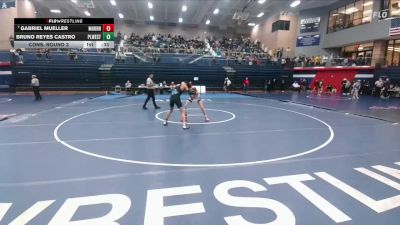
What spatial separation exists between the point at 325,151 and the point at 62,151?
6144mm

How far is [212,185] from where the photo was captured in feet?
14.4

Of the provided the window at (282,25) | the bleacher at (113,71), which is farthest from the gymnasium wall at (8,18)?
the window at (282,25)

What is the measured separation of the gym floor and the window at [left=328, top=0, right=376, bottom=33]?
71.8 ft

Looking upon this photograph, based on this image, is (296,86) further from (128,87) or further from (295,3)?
(128,87)

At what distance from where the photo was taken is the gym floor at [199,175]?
11.4 feet

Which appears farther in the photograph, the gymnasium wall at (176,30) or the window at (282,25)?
the gymnasium wall at (176,30)

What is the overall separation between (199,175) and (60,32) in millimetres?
5938

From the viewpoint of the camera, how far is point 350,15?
28031 millimetres

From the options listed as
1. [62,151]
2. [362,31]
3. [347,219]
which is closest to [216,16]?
[362,31]

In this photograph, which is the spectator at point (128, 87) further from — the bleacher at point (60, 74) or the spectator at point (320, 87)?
the spectator at point (320, 87)

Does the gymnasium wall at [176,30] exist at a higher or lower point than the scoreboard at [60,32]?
higher

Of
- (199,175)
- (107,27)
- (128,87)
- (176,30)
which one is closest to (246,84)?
(128,87)

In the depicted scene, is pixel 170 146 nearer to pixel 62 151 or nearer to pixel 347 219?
pixel 62 151

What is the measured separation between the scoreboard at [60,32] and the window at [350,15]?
2634 centimetres
